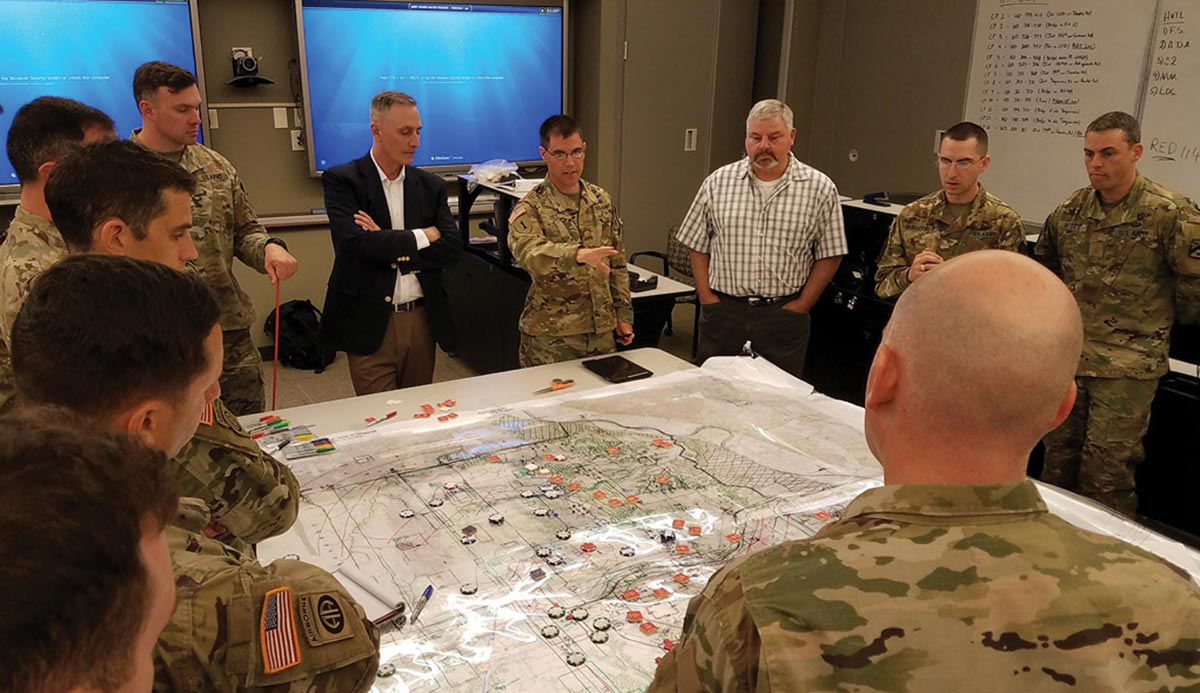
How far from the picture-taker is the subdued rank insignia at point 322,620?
1.00 metres

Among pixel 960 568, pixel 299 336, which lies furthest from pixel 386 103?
pixel 960 568

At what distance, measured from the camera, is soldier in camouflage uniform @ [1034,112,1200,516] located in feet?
9.20

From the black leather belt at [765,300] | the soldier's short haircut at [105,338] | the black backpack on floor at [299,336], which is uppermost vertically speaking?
the soldier's short haircut at [105,338]

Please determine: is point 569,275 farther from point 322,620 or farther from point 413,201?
point 322,620

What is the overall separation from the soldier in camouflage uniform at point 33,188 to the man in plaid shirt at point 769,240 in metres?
2.08

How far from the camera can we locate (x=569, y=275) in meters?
3.03

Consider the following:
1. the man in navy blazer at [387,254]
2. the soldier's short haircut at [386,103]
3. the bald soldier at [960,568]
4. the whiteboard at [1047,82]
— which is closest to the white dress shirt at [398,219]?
the man in navy blazer at [387,254]

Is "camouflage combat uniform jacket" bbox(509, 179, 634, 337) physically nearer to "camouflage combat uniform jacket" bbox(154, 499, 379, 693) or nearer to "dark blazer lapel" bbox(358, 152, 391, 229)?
"dark blazer lapel" bbox(358, 152, 391, 229)

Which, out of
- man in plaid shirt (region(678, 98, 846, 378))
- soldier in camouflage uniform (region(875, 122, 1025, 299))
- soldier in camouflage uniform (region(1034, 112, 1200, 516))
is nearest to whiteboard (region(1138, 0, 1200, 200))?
soldier in camouflage uniform (region(1034, 112, 1200, 516))

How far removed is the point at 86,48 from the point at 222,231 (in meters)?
2.23

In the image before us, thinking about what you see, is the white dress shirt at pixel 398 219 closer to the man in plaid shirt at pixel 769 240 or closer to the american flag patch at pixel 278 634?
the man in plaid shirt at pixel 769 240

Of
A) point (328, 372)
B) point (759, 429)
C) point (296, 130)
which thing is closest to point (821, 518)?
point (759, 429)

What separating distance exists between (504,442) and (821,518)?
0.80 metres

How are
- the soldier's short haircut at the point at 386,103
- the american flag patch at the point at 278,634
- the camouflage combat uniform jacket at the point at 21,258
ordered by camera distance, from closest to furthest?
the american flag patch at the point at 278,634
the camouflage combat uniform jacket at the point at 21,258
the soldier's short haircut at the point at 386,103
